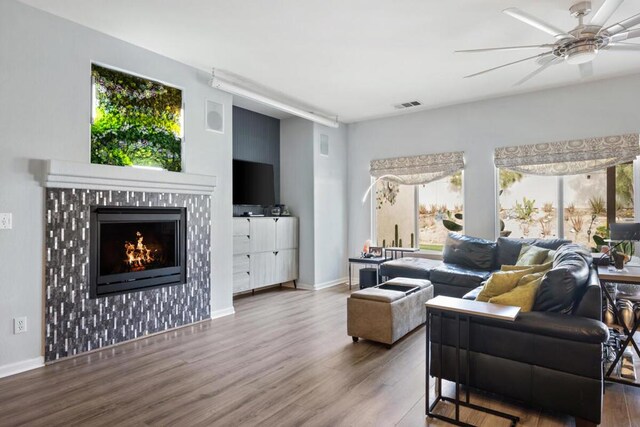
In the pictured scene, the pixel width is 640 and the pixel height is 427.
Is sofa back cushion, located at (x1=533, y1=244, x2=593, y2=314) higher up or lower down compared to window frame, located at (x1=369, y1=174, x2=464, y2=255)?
lower down

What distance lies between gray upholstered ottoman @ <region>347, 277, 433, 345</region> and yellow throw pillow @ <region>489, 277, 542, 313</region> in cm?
122

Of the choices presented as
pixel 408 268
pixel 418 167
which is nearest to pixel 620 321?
pixel 408 268

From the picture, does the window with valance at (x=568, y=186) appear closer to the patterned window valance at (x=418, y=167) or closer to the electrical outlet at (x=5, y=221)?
the patterned window valance at (x=418, y=167)

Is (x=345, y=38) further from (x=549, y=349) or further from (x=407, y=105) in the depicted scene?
(x=549, y=349)

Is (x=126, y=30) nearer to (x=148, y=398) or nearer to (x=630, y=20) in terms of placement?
(x=148, y=398)

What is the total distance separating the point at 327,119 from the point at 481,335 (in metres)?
4.68

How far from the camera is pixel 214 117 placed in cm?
470

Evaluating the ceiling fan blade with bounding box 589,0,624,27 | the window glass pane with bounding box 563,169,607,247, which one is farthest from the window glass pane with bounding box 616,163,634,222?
the ceiling fan blade with bounding box 589,0,624,27

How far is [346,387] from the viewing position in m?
2.78

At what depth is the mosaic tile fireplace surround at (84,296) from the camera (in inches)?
128

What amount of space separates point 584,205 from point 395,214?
2.82 metres

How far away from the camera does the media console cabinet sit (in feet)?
18.2

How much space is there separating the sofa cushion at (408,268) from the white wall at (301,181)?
4.72 ft

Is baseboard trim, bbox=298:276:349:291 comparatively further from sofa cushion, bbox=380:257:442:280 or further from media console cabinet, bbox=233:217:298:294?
sofa cushion, bbox=380:257:442:280
